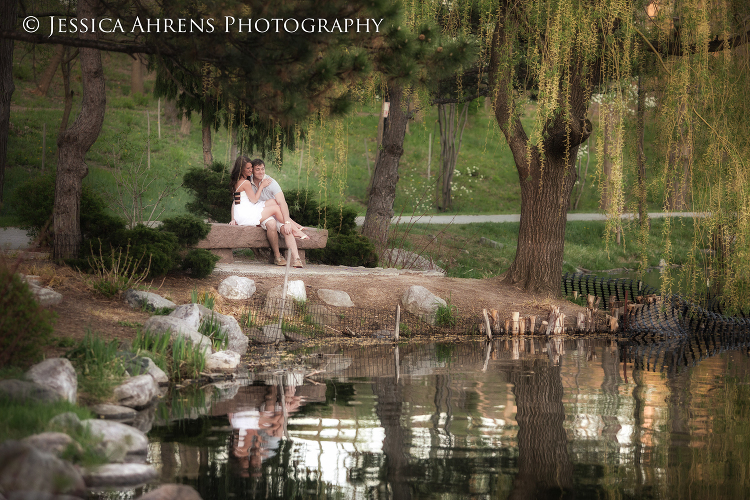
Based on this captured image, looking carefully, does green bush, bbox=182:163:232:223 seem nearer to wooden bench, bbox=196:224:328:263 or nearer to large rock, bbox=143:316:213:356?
wooden bench, bbox=196:224:328:263

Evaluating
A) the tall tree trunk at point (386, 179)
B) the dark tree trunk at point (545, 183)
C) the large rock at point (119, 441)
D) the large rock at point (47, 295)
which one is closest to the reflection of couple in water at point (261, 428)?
the large rock at point (119, 441)

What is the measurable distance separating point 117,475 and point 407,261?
12.3 m

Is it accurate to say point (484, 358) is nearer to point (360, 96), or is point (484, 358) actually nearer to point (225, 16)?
point (360, 96)

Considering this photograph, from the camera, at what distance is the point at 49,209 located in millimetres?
11836

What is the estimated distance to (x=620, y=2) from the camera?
8.28m

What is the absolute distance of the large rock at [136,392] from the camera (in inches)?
277

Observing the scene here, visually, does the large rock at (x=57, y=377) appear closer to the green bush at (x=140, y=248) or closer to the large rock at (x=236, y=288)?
the green bush at (x=140, y=248)

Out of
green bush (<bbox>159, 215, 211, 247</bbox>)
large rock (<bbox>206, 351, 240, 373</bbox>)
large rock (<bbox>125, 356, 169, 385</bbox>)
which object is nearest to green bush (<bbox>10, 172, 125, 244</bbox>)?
green bush (<bbox>159, 215, 211, 247</bbox>)

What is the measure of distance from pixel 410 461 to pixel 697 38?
221 inches

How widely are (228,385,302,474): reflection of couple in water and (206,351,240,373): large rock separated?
108cm

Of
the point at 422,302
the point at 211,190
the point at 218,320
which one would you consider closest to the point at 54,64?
the point at 211,190

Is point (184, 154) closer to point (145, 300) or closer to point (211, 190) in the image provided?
point (211, 190)

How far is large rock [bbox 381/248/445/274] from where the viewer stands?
54.1 feet

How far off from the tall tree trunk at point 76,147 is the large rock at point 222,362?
332 cm
